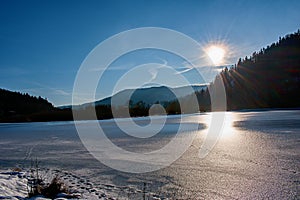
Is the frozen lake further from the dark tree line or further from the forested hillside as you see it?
the forested hillside

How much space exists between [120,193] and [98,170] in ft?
3.95

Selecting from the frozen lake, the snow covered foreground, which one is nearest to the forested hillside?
the frozen lake

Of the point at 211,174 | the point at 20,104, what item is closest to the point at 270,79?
the point at 20,104

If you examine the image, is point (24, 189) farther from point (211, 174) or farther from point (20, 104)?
point (20, 104)

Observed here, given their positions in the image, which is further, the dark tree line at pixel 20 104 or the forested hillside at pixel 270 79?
the forested hillside at pixel 270 79

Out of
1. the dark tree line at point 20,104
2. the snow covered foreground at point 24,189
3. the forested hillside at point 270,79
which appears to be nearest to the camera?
the snow covered foreground at point 24,189

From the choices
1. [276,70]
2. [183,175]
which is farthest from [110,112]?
[276,70]

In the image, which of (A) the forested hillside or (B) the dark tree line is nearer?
(B) the dark tree line

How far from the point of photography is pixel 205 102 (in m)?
79.9

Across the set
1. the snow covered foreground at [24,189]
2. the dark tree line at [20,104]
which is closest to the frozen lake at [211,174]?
the snow covered foreground at [24,189]

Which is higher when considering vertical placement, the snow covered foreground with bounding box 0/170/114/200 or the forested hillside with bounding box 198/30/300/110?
the forested hillside with bounding box 198/30/300/110

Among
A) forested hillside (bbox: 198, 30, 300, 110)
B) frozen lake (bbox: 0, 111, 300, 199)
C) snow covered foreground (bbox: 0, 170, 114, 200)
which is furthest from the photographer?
forested hillside (bbox: 198, 30, 300, 110)

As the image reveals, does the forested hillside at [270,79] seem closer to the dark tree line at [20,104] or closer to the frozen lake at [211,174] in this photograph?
the dark tree line at [20,104]

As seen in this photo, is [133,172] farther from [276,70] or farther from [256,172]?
[276,70]
